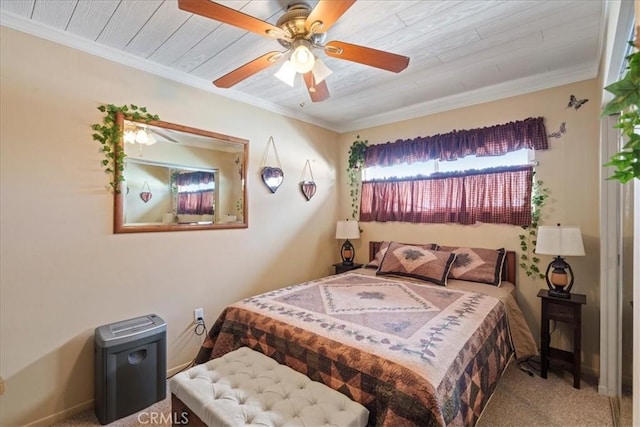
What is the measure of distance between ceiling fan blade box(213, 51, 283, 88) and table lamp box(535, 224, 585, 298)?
2380 millimetres

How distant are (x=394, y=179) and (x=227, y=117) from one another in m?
2.02

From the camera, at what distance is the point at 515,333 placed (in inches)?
96.7

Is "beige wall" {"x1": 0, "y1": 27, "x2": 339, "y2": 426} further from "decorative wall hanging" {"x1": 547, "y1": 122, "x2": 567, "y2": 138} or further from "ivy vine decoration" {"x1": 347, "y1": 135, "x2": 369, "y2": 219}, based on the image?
"decorative wall hanging" {"x1": 547, "y1": 122, "x2": 567, "y2": 138}

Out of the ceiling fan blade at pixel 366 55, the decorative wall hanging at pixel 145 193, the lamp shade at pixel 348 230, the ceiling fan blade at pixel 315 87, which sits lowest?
the lamp shade at pixel 348 230

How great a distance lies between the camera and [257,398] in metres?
1.43

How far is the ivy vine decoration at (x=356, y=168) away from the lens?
396 cm

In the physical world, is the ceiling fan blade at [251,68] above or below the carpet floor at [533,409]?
above

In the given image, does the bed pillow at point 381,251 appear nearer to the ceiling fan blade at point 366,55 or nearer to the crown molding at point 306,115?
the crown molding at point 306,115

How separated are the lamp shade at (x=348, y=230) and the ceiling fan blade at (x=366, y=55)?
87.4 inches

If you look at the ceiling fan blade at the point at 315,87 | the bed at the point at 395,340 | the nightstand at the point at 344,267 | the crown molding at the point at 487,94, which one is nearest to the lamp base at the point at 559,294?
the bed at the point at 395,340

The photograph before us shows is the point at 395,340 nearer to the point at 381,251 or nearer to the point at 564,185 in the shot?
the point at 381,251

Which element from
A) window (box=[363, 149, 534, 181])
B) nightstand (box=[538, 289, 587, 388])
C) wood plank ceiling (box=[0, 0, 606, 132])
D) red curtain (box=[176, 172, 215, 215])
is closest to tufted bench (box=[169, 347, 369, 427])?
red curtain (box=[176, 172, 215, 215])

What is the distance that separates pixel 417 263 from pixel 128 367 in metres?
2.49

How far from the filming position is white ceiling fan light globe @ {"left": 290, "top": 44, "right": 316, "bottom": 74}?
1.67 m
